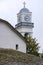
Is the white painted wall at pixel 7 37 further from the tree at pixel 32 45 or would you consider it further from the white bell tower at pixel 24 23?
the white bell tower at pixel 24 23

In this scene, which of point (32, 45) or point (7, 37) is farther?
point (32, 45)

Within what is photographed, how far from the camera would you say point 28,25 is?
83.4 m

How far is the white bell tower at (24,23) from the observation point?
82.1 m

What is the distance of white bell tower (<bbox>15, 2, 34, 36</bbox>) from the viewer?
269ft

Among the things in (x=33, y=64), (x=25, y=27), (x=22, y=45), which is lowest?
(x=33, y=64)

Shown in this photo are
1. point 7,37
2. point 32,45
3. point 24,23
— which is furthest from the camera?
point 24,23

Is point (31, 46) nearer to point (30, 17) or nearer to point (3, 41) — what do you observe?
point (3, 41)

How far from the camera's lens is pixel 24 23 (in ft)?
278

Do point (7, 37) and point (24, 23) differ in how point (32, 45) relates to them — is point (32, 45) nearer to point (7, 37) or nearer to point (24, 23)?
point (7, 37)

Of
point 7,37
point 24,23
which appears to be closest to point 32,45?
point 7,37

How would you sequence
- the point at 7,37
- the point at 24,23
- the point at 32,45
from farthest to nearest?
the point at 24,23 < the point at 32,45 < the point at 7,37

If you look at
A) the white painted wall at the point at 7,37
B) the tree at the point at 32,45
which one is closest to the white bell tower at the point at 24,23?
the tree at the point at 32,45

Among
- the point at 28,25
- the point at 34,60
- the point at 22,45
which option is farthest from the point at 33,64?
the point at 28,25

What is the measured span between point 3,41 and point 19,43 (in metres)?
3.80
